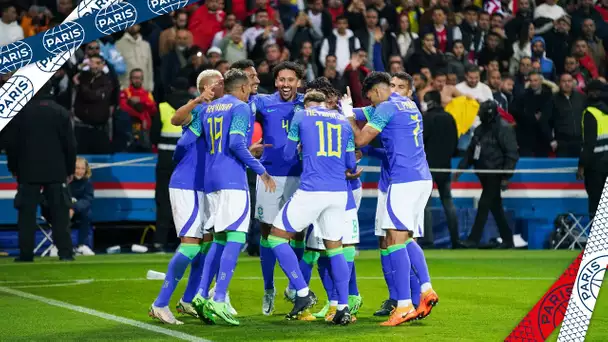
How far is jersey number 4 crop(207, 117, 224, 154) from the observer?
10.3 meters

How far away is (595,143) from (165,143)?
6828mm

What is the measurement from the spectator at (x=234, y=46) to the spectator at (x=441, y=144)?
10.7 ft


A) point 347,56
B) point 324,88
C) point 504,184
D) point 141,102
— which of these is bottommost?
point 504,184

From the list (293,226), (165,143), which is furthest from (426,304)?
(165,143)

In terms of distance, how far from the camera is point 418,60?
70.0ft

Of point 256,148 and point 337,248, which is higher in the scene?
point 256,148

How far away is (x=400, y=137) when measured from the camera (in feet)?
34.9

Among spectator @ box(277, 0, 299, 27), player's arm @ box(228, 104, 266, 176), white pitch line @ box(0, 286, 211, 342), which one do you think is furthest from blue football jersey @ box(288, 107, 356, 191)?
spectator @ box(277, 0, 299, 27)

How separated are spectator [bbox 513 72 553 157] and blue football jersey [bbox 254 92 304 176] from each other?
1040 centimetres

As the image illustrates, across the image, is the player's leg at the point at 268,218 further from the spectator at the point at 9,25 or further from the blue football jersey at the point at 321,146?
the spectator at the point at 9,25

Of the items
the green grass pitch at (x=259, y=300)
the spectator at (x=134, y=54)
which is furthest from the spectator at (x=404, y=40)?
the spectator at (x=134, y=54)

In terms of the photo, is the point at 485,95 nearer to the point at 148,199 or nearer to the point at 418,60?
the point at 418,60

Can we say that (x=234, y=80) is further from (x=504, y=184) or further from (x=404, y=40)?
(x=404, y=40)

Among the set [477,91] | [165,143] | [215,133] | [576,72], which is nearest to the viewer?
[215,133]
